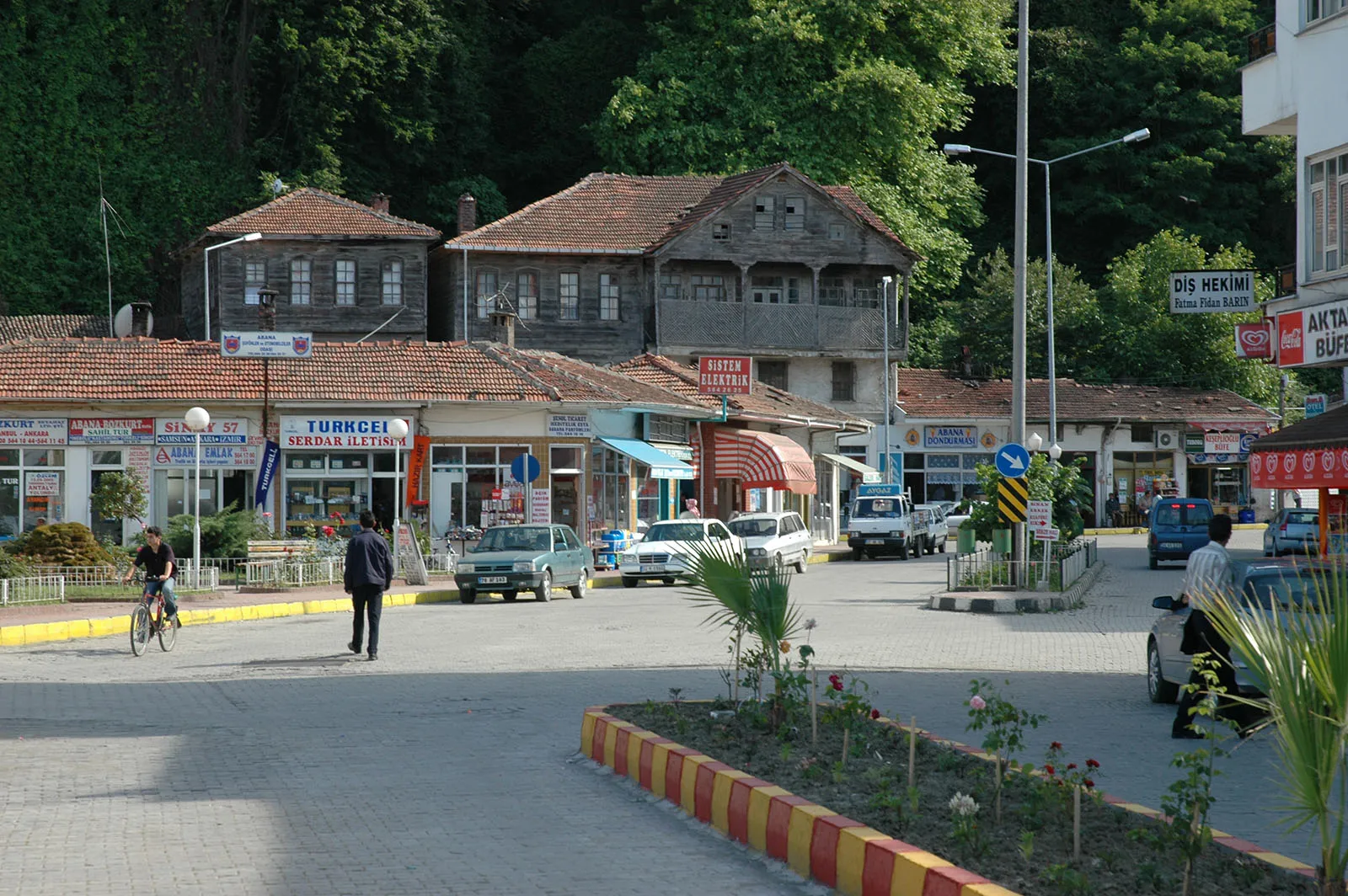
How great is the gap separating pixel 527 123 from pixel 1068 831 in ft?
209

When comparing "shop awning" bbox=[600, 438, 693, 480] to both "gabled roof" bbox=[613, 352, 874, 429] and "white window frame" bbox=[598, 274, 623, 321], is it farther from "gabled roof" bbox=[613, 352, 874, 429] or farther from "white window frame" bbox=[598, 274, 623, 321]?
"white window frame" bbox=[598, 274, 623, 321]

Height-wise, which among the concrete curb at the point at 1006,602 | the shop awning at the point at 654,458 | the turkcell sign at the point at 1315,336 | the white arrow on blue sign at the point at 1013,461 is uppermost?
the turkcell sign at the point at 1315,336

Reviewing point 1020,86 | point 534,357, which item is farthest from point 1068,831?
point 534,357

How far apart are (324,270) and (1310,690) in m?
50.1

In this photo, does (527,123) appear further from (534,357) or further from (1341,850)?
(1341,850)

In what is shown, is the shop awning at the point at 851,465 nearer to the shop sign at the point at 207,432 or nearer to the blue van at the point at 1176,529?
the blue van at the point at 1176,529

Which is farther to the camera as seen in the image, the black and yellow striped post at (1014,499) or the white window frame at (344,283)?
the white window frame at (344,283)

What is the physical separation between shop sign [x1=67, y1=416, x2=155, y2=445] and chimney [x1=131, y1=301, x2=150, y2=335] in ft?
48.2

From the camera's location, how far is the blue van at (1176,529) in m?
37.5

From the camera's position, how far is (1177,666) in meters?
13.9

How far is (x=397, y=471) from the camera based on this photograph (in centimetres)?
3544

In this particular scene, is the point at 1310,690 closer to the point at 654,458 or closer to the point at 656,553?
the point at 656,553

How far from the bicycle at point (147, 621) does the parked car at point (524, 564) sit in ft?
30.1

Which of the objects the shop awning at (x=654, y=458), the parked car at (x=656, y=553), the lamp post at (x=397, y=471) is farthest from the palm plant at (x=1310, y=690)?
the shop awning at (x=654, y=458)
